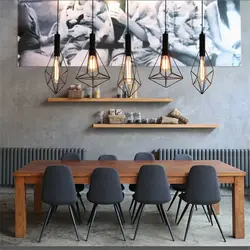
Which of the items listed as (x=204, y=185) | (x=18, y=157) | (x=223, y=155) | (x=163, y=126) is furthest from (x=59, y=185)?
(x=223, y=155)

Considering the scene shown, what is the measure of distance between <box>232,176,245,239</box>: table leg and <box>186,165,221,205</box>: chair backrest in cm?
22

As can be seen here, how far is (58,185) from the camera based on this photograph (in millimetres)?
3510

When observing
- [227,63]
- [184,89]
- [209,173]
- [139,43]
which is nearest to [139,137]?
[184,89]

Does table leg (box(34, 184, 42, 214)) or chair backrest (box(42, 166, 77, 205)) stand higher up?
chair backrest (box(42, 166, 77, 205))

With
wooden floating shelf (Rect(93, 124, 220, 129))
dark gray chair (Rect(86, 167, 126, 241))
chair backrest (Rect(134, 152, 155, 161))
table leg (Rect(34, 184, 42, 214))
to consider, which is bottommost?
table leg (Rect(34, 184, 42, 214))

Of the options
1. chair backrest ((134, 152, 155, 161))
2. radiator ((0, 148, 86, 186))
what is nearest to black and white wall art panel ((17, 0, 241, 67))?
radiator ((0, 148, 86, 186))

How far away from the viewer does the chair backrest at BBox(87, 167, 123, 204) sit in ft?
11.5

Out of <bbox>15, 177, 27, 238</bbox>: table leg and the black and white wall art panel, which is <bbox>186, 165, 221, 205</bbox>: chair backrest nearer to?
<bbox>15, 177, 27, 238</bbox>: table leg

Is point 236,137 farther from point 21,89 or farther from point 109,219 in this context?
point 21,89

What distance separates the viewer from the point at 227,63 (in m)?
5.90

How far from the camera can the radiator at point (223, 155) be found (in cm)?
568

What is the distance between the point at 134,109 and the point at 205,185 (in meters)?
2.64

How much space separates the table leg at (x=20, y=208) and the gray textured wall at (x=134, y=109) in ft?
7.73

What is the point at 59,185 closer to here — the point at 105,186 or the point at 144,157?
the point at 105,186
